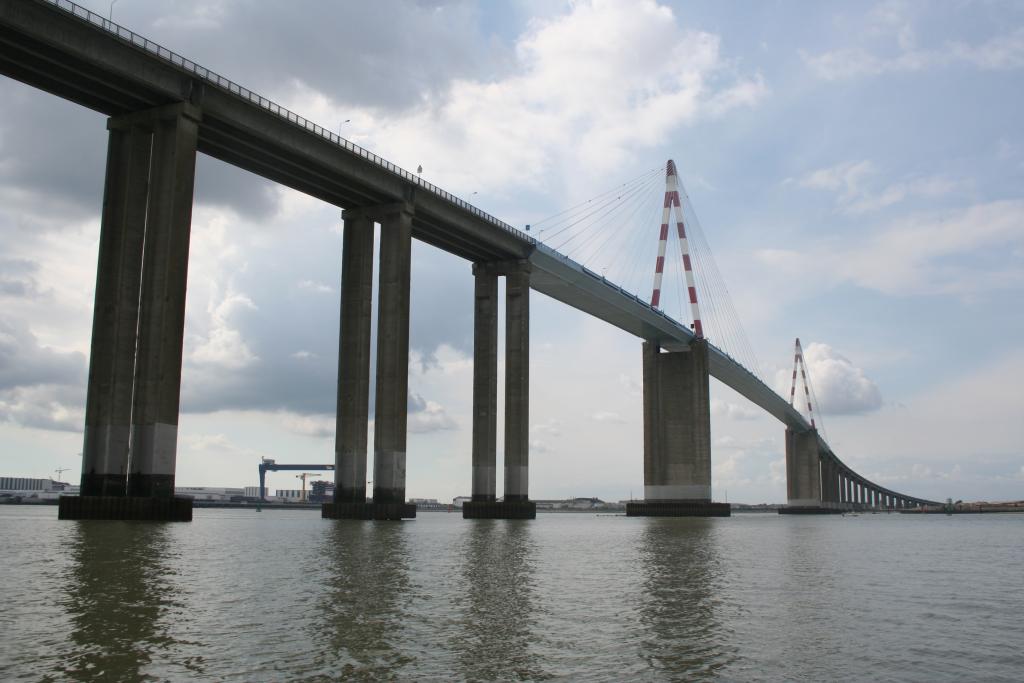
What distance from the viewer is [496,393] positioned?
8244 cm

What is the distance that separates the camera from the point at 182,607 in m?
14.8

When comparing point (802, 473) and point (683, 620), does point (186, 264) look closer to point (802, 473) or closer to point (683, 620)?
point (683, 620)

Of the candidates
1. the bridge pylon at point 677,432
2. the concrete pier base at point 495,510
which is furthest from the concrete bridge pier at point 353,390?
the bridge pylon at point 677,432

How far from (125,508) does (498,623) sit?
3552cm

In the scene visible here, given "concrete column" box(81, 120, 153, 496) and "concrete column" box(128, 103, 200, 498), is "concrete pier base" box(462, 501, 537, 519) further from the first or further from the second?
"concrete column" box(81, 120, 153, 496)

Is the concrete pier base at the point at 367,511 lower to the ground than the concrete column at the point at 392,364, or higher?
lower

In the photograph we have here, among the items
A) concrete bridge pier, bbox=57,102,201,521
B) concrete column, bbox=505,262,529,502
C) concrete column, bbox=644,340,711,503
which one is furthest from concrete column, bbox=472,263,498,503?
concrete column, bbox=644,340,711,503

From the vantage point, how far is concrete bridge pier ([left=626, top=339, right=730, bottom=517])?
386ft

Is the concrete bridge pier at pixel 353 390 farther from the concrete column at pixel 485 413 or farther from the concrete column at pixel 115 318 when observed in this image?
the concrete column at pixel 115 318

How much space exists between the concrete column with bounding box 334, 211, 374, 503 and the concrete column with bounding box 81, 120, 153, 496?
20.0m

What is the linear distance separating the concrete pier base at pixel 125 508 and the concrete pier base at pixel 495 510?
A: 37.5 m

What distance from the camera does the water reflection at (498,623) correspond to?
10.5 m

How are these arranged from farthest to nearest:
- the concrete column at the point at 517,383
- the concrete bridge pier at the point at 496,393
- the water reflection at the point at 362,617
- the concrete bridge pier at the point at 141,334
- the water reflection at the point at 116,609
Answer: the concrete column at the point at 517,383, the concrete bridge pier at the point at 496,393, the concrete bridge pier at the point at 141,334, the water reflection at the point at 362,617, the water reflection at the point at 116,609

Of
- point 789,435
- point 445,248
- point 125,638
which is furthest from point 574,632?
point 789,435
